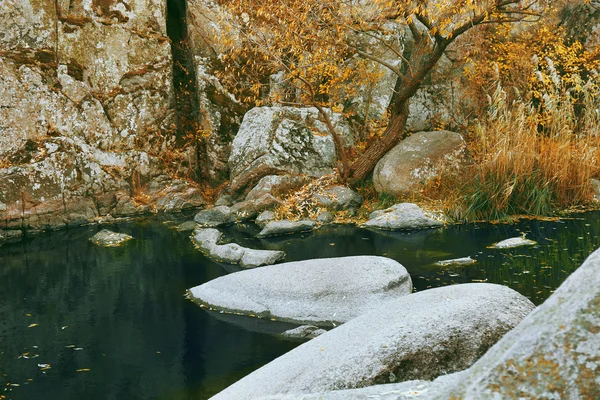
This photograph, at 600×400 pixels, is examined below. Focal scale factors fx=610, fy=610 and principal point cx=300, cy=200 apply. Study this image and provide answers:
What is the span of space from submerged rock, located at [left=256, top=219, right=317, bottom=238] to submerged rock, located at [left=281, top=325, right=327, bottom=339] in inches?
139

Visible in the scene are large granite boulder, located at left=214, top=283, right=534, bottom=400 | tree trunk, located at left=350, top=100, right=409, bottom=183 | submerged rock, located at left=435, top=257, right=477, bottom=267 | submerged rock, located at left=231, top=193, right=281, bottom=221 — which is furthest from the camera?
tree trunk, located at left=350, top=100, right=409, bottom=183

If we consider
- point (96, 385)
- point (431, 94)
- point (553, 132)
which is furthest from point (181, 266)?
point (431, 94)

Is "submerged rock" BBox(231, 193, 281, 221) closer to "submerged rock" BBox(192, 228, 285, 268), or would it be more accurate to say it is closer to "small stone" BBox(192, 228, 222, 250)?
"small stone" BBox(192, 228, 222, 250)

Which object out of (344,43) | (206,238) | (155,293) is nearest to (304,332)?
(155,293)

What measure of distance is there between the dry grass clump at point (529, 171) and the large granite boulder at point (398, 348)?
486cm

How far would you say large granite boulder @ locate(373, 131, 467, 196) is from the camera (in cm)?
878

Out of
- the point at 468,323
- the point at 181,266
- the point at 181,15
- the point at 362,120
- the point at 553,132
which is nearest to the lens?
the point at 468,323

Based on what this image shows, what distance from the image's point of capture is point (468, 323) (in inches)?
115

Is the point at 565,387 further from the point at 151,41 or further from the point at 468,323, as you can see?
the point at 151,41

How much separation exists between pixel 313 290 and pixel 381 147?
510 centimetres

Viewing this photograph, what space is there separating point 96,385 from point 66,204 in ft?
20.5

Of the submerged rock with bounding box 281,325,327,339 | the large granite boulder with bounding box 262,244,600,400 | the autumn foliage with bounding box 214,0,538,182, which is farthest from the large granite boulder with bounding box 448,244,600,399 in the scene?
the autumn foliage with bounding box 214,0,538,182

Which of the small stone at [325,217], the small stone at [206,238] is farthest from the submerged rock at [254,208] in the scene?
the small stone at [206,238]

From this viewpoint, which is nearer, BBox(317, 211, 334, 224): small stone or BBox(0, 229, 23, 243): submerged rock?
BBox(317, 211, 334, 224): small stone
